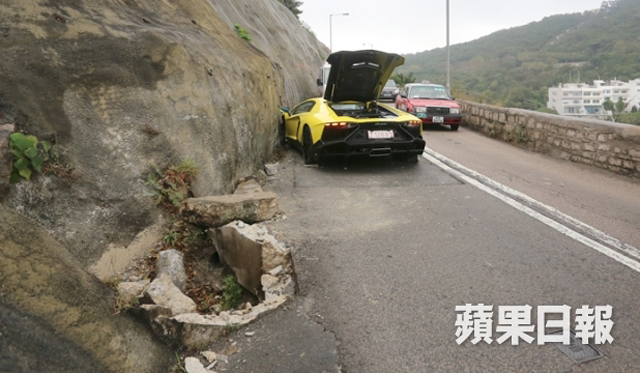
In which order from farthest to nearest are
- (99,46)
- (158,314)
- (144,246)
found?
(99,46) < (144,246) < (158,314)

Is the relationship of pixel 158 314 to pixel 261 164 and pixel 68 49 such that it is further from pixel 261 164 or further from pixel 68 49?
pixel 261 164

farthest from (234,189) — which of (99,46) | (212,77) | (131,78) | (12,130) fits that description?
(12,130)

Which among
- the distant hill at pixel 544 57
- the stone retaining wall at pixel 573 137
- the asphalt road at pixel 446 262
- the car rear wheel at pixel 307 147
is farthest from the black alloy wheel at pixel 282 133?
the distant hill at pixel 544 57

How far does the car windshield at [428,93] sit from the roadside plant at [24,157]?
47.2ft

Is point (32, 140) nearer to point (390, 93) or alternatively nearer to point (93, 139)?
point (93, 139)

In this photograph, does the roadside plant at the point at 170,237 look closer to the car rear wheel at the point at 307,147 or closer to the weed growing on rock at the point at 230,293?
the weed growing on rock at the point at 230,293

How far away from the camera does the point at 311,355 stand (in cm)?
296

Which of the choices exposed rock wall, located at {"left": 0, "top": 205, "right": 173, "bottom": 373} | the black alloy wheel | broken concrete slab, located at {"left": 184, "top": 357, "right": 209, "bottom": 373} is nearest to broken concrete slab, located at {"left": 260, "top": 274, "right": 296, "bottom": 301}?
broken concrete slab, located at {"left": 184, "top": 357, "right": 209, "bottom": 373}

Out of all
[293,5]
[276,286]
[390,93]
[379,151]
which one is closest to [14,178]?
[276,286]

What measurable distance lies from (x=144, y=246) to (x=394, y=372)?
2665mm

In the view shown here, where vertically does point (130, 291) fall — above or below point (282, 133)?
below

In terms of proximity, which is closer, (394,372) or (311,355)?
(394,372)

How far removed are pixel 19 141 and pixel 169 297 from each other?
178cm

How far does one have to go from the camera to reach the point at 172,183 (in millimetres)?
4836
